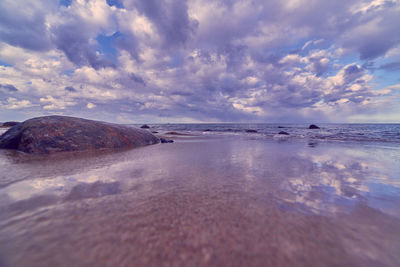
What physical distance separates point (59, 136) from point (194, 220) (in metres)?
5.25

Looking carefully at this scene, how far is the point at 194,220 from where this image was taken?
1509 millimetres

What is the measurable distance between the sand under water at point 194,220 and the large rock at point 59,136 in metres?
1.87

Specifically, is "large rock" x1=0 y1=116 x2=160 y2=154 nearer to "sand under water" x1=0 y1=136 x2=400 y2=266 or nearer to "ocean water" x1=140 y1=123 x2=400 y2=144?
"sand under water" x1=0 y1=136 x2=400 y2=266

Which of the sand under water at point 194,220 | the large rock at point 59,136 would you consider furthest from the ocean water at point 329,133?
the large rock at point 59,136

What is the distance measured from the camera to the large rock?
14.5ft

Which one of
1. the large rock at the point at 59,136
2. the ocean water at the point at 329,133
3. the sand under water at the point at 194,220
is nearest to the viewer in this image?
the sand under water at the point at 194,220

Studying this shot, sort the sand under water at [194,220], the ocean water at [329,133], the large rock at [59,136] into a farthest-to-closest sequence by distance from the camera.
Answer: the ocean water at [329,133], the large rock at [59,136], the sand under water at [194,220]

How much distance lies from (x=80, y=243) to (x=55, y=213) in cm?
68

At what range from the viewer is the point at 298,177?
290cm

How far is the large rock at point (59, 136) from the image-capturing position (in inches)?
174

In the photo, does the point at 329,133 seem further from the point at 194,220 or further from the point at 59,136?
the point at 59,136

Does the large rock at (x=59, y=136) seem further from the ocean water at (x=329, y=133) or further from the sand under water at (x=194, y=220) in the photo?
the ocean water at (x=329, y=133)

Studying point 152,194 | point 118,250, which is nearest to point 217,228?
point 118,250

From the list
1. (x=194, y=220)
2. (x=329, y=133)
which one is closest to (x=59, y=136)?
(x=194, y=220)
